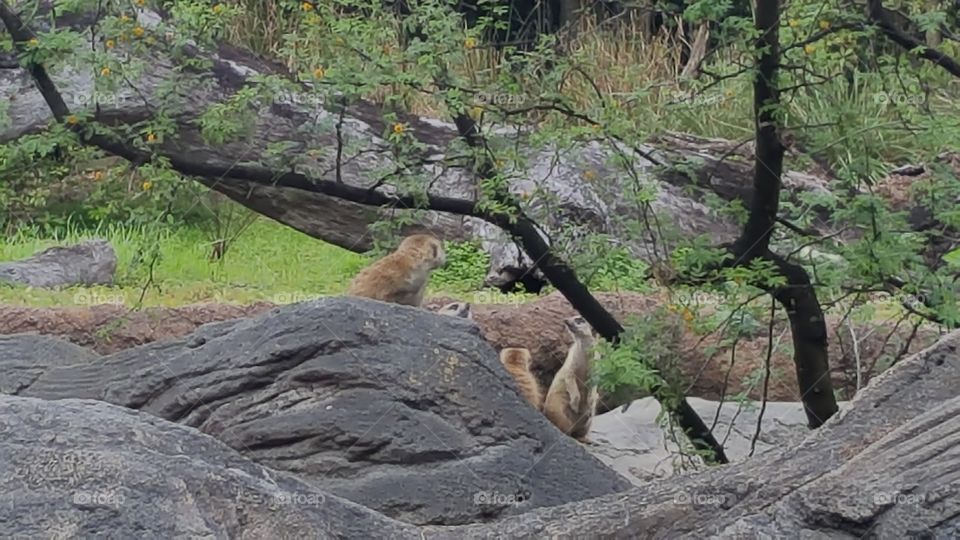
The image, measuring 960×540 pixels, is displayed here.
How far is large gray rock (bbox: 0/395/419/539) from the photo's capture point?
3453 millimetres

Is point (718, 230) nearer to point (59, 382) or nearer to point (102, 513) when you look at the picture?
point (59, 382)

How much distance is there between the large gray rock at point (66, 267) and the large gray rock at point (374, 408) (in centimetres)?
495

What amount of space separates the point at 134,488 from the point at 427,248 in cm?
686

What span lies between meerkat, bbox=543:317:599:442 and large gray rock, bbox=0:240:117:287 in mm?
4398

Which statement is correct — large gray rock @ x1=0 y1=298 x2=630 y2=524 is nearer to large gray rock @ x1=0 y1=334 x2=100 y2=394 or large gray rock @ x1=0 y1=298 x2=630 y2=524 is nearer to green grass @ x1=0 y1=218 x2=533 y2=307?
large gray rock @ x1=0 y1=334 x2=100 y2=394

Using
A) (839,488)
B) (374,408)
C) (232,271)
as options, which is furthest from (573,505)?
(232,271)

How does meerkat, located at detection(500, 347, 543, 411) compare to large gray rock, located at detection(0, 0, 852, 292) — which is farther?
meerkat, located at detection(500, 347, 543, 411)

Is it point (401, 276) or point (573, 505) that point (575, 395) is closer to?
point (401, 276)

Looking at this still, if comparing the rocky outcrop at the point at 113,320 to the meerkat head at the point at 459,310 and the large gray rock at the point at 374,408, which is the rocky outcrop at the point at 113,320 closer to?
the meerkat head at the point at 459,310

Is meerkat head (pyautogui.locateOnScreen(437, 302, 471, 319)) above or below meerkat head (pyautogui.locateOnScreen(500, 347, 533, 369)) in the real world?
above

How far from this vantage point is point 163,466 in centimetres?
362

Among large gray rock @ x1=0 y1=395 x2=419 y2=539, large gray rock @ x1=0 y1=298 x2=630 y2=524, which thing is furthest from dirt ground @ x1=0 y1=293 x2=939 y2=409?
large gray rock @ x1=0 y1=395 x2=419 y2=539

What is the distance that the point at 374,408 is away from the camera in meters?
6.61

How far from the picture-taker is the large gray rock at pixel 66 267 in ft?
39.3
